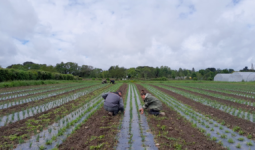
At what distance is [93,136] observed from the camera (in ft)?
13.9

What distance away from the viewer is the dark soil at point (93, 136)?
3.68 meters

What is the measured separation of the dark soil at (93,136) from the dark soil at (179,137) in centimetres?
131

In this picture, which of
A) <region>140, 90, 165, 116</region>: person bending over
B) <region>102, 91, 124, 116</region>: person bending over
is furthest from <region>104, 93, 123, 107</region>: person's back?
<region>140, 90, 165, 116</region>: person bending over

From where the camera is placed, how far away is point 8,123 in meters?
5.25

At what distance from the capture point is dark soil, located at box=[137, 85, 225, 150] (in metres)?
3.73

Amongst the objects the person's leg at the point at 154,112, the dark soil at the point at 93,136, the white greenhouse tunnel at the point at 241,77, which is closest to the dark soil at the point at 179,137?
the person's leg at the point at 154,112

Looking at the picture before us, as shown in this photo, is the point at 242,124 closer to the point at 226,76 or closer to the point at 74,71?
the point at 226,76

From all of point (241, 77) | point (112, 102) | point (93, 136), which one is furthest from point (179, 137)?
point (241, 77)

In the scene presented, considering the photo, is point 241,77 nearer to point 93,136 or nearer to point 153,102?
point 153,102

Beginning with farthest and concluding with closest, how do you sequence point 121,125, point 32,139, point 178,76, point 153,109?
1. point 178,76
2. point 153,109
3. point 121,125
4. point 32,139

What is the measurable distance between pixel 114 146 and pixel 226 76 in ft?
197

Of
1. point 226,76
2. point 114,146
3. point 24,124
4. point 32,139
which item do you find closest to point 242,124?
point 114,146

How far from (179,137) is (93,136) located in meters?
2.51

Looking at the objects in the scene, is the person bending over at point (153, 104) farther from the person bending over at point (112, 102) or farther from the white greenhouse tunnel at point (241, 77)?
the white greenhouse tunnel at point (241, 77)
